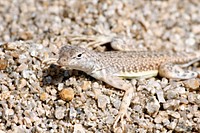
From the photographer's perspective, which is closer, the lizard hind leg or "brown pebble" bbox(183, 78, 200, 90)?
"brown pebble" bbox(183, 78, 200, 90)

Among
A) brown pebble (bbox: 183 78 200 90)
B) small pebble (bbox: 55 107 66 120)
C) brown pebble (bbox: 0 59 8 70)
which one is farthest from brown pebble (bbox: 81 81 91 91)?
brown pebble (bbox: 183 78 200 90)

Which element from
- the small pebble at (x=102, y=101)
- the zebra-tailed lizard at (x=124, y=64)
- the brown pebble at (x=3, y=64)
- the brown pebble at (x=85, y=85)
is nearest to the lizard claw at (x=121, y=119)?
the zebra-tailed lizard at (x=124, y=64)

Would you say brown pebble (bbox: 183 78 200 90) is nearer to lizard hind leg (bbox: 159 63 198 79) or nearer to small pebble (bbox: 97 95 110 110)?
lizard hind leg (bbox: 159 63 198 79)

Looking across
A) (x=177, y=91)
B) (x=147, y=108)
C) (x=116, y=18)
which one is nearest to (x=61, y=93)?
(x=147, y=108)

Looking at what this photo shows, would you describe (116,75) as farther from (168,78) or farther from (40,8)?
(40,8)

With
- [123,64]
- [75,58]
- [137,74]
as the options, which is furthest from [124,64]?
[75,58]

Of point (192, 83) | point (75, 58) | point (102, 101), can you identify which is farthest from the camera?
point (192, 83)

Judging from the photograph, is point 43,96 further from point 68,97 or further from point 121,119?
point 121,119
